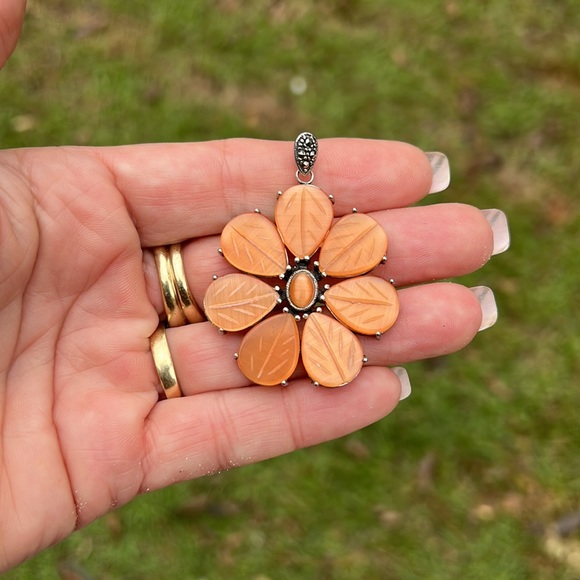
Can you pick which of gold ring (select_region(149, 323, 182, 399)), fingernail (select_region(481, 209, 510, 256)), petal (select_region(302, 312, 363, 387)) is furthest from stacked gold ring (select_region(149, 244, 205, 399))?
fingernail (select_region(481, 209, 510, 256))

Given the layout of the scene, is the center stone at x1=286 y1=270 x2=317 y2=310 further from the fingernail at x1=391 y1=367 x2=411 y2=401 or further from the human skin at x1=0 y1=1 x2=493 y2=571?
the fingernail at x1=391 y1=367 x2=411 y2=401

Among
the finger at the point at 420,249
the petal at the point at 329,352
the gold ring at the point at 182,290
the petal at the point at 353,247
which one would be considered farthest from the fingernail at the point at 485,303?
the gold ring at the point at 182,290

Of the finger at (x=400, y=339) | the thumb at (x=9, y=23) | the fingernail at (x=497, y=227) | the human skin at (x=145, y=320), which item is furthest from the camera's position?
the fingernail at (x=497, y=227)

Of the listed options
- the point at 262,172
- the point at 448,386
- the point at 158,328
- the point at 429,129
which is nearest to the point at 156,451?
the point at 158,328

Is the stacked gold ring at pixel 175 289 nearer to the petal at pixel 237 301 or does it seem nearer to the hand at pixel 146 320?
the hand at pixel 146 320

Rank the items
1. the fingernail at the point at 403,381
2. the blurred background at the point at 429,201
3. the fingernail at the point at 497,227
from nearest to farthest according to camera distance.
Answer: the fingernail at the point at 403,381
the fingernail at the point at 497,227
the blurred background at the point at 429,201

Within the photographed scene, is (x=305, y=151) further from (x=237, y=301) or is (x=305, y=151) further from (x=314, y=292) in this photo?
(x=237, y=301)
